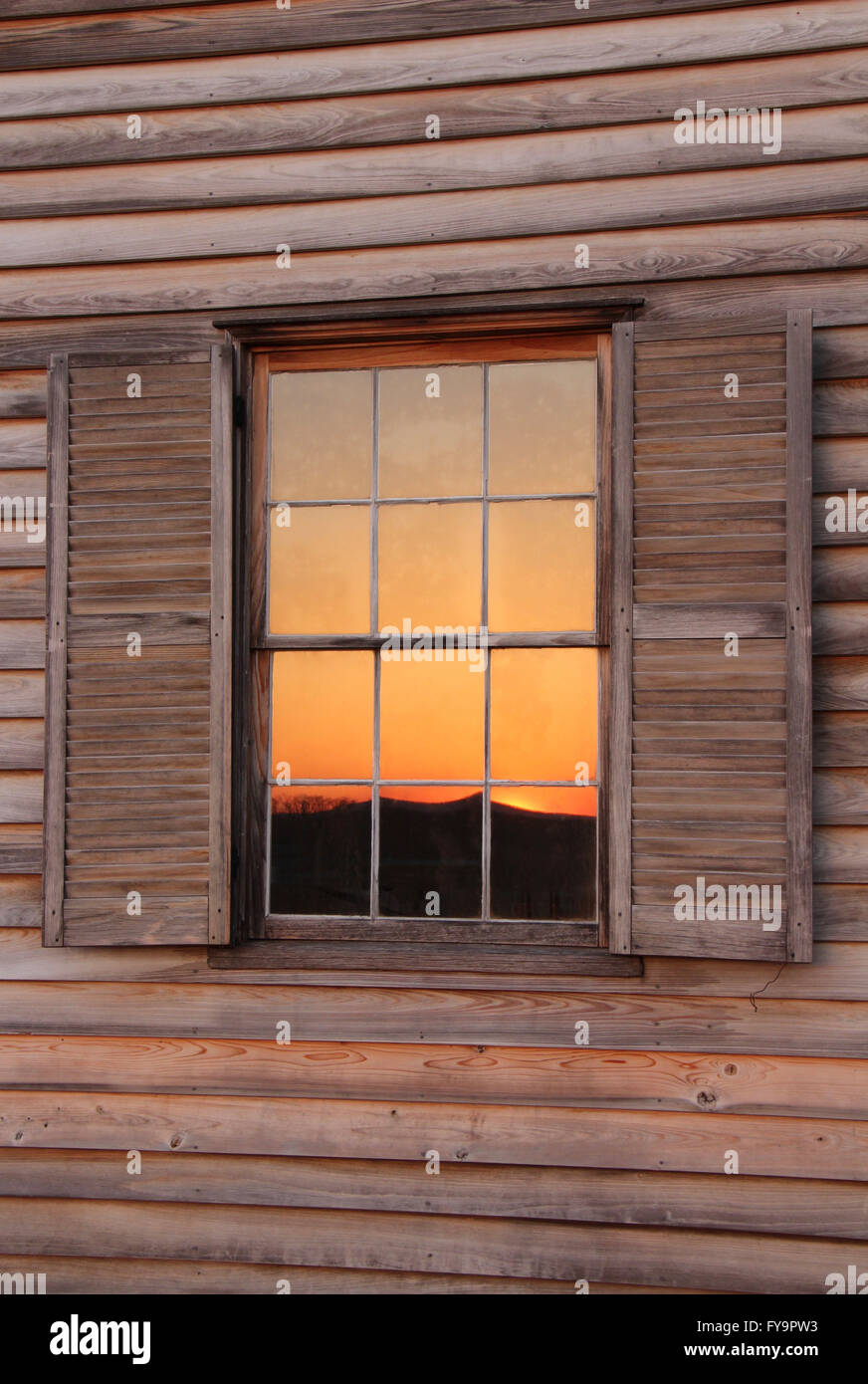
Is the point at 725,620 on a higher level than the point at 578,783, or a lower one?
higher

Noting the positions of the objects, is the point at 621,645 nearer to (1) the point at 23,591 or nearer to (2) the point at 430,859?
(2) the point at 430,859

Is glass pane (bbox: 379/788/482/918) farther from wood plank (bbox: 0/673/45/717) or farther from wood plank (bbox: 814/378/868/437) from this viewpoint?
wood plank (bbox: 814/378/868/437)

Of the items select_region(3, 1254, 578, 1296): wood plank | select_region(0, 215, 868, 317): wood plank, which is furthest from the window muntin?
Answer: select_region(3, 1254, 578, 1296): wood plank

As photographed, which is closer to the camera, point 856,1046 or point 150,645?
point 856,1046

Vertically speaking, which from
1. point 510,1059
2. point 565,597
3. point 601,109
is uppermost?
point 601,109

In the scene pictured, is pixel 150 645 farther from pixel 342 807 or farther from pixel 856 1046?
pixel 856 1046

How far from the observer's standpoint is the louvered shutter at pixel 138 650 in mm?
2900

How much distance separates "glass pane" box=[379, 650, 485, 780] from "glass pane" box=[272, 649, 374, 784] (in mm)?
56

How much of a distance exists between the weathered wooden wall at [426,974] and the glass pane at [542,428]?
0.25 meters

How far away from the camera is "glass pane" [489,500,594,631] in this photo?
116 inches

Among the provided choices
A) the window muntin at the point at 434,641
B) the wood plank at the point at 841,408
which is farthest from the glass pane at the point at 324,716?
the wood plank at the point at 841,408

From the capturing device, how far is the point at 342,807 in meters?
3.02

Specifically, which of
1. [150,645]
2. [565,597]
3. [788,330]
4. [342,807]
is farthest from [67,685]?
[788,330]

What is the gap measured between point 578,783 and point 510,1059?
0.75 meters
